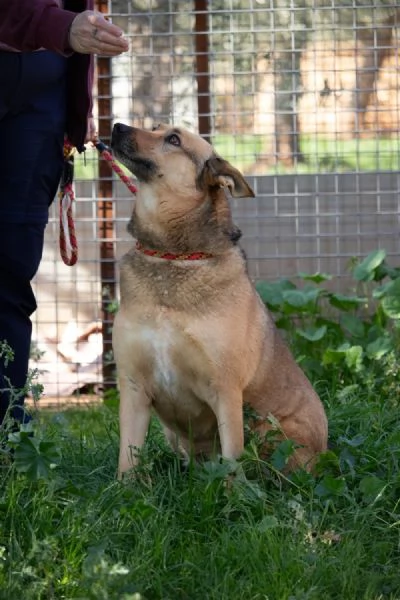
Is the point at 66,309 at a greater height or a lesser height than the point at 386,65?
lesser

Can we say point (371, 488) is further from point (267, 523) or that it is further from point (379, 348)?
point (379, 348)

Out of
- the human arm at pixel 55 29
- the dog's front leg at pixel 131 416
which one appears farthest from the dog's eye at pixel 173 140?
the dog's front leg at pixel 131 416

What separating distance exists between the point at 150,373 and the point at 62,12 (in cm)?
123

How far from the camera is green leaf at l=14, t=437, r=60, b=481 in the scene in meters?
3.42

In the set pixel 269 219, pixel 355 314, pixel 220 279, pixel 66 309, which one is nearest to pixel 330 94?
pixel 269 219

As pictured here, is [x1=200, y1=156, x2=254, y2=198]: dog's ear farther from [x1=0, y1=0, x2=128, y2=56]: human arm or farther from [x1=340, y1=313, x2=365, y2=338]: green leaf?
[x1=340, y1=313, x2=365, y2=338]: green leaf

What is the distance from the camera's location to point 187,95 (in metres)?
6.87

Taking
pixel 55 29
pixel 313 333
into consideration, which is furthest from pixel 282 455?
pixel 313 333

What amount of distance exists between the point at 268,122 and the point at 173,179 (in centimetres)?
284

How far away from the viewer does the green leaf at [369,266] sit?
6223 mm

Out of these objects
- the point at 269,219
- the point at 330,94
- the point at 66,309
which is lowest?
the point at 66,309

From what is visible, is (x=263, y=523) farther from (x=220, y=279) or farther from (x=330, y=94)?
(x=330, y=94)

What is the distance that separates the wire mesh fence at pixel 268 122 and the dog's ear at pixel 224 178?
8.60ft

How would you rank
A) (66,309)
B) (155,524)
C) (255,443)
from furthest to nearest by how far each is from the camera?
(66,309), (255,443), (155,524)
